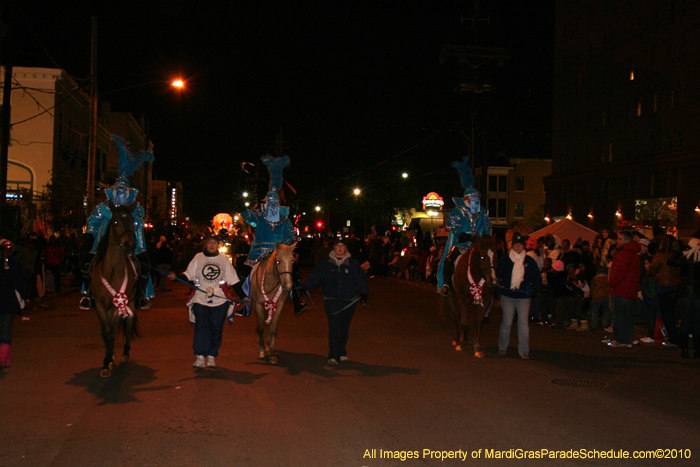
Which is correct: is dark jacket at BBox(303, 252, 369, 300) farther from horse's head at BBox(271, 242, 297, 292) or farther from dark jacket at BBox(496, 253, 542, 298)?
dark jacket at BBox(496, 253, 542, 298)

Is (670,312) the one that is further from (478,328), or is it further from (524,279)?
(478,328)

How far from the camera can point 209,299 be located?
9469 millimetres

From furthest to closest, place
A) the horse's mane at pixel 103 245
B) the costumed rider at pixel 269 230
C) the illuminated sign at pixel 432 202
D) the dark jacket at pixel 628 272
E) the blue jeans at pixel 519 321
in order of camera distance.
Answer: the illuminated sign at pixel 432 202 < the dark jacket at pixel 628 272 < the costumed rider at pixel 269 230 < the blue jeans at pixel 519 321 < the horse's mane at pixel 103 245

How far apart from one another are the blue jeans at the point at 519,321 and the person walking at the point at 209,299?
173 inches

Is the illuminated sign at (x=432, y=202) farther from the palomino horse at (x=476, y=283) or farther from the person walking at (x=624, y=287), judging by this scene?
the palomino horse at (x=476, y=283)

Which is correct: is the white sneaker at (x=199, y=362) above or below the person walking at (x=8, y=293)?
below

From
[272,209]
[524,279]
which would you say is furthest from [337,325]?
[524,279]

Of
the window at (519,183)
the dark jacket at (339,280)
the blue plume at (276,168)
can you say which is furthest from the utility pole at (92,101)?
the window at (519,183)

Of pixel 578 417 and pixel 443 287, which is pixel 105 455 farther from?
pixel 443 287

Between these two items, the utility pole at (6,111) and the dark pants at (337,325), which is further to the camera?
the utility pole at (6,111)

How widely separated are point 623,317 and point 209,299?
24.2 ft

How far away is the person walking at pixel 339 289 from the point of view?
996 cm

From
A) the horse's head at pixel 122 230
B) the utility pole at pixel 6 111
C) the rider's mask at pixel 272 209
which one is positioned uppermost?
the utility pole at pixel 6 111

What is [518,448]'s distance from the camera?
19.4ft
